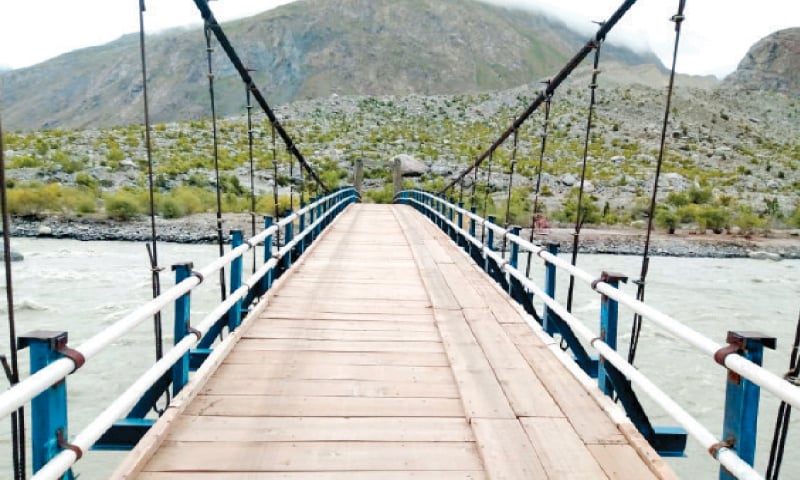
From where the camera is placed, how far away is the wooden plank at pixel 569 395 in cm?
259

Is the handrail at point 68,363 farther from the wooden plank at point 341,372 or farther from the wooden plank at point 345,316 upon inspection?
the wooden plank at point 345,316

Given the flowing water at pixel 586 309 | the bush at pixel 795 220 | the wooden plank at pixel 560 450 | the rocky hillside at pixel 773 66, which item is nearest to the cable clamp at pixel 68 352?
the wooden plank at pixel 560 450

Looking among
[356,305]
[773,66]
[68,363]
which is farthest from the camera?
[773,66]

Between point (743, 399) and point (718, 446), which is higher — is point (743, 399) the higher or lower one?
the higher one

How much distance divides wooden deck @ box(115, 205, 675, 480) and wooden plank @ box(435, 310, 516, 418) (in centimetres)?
1

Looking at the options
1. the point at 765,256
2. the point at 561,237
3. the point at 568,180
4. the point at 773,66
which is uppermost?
the point at 773,66

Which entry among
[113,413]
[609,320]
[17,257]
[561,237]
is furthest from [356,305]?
[561,237]

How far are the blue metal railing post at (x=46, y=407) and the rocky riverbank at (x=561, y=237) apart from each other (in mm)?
17459

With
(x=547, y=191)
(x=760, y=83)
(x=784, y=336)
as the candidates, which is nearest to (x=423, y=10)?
(x=760, y=83)

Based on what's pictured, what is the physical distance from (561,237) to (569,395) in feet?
60.9

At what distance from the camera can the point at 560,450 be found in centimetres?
244

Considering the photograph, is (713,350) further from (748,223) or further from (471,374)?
(748,223)

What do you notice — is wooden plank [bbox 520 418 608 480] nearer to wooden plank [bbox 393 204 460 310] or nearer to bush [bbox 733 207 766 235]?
wooden plank [bbox 393 204 460 310]

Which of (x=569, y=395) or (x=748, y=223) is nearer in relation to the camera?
(x=569, y=395)
